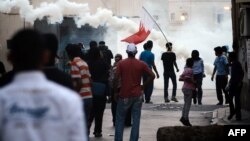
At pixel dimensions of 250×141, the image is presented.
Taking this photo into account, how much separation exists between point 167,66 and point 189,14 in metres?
23.8

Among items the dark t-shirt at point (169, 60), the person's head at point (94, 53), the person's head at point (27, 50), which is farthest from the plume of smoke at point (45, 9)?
the person's head at point (27, 50)

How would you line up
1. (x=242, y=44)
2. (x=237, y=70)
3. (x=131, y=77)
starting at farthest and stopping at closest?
(x=242, y=44) → (x=237, y=70) → (x=131, y=77)

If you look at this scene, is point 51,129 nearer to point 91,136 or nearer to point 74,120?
Answer: point 74,120

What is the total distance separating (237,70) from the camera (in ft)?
39.3

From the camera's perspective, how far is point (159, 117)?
14195 millimetres

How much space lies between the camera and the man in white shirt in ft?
10.8

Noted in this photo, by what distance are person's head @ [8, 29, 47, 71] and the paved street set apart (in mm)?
7412

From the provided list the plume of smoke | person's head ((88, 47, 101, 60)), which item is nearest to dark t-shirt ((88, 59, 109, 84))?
person's head ((88, 47, 101, 60))

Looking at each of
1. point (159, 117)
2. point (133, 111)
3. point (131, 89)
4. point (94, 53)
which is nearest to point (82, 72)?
point (131, 89)

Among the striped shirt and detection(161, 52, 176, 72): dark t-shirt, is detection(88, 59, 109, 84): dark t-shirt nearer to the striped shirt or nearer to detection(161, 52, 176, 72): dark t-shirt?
the striped shirt

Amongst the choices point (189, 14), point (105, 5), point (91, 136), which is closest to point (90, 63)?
point (91, 136)

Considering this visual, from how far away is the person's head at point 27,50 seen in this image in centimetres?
337

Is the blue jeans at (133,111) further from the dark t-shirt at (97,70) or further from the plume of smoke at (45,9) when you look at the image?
the plume of smoke at (45,9)

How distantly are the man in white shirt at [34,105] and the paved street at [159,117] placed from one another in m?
7.40
